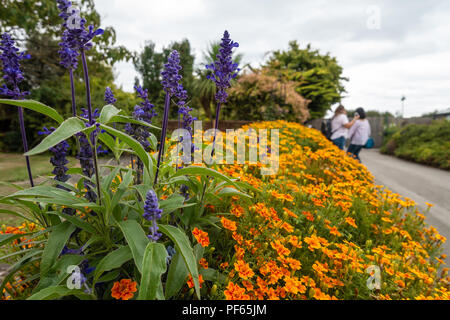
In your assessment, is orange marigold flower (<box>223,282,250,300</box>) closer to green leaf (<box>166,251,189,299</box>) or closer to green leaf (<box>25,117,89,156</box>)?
green leaf (<box>166,251,189,299</box>)

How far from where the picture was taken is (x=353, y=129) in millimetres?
6859

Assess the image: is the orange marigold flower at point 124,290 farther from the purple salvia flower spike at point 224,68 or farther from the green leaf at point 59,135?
the purple salvia flower spike at point 224,68

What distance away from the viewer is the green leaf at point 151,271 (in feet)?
3.02

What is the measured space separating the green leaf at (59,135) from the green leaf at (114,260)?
0.54 meters

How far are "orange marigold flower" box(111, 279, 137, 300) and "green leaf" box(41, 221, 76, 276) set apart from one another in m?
0.31

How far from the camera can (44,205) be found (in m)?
1.42

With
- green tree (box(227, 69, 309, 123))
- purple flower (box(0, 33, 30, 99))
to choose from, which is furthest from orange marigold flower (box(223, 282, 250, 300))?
green tree (box(227, 69, 309, 123))

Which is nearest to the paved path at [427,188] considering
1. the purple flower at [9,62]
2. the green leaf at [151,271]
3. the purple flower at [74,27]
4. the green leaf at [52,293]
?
the green leaf at [151,271]

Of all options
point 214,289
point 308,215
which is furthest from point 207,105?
point 214,289

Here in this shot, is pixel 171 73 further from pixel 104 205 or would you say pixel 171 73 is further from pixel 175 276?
pixel 175 276

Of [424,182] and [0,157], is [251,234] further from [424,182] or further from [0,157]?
[0,157]
